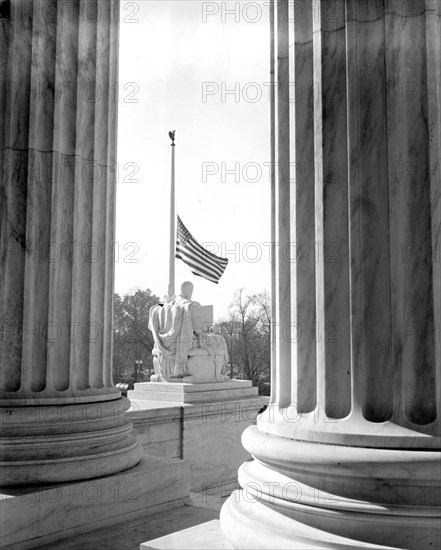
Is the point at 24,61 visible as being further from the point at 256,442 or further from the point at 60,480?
the point at 256,442

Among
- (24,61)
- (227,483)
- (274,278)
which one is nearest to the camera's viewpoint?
(274,278)

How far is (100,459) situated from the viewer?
11461 mm

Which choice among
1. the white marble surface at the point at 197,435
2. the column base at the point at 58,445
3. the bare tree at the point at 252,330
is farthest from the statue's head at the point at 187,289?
the bare tree at the point at 252,330

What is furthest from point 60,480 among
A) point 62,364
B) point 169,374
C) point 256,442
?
point 169,374

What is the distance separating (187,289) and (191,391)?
22.4 ft

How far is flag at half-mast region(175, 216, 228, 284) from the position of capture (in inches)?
1499

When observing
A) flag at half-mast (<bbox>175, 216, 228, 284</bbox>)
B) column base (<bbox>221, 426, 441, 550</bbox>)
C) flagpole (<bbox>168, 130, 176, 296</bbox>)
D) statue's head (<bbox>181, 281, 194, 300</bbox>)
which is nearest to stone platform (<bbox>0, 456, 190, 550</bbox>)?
column base (<bbox>221, 426, 441, 550</bbox>)

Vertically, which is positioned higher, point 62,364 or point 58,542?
point 62,364

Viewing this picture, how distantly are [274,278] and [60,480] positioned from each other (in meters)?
5.90

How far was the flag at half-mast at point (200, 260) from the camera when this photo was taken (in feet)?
125

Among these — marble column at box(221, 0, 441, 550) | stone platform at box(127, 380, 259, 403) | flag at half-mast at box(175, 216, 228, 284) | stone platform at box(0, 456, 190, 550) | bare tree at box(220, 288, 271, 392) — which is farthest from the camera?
bare tree at box(220, 288, 271, 392)

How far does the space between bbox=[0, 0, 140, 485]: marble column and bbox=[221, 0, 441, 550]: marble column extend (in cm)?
495

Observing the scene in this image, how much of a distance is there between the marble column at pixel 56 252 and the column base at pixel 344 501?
5329 mm

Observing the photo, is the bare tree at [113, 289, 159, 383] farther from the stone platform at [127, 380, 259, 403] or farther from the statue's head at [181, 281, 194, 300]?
the stone platform at [127, 380, 259, 403]
